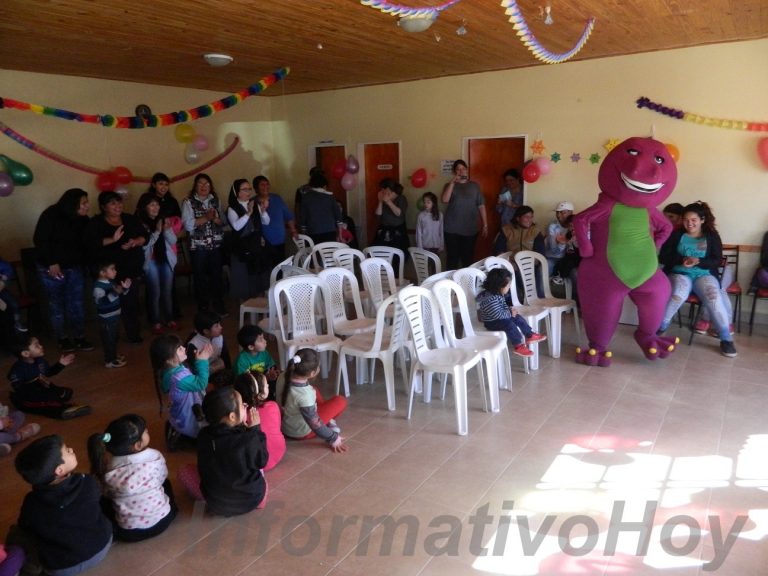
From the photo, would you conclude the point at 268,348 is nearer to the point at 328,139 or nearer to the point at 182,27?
the point at 182,27

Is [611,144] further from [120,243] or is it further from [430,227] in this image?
[120,243]

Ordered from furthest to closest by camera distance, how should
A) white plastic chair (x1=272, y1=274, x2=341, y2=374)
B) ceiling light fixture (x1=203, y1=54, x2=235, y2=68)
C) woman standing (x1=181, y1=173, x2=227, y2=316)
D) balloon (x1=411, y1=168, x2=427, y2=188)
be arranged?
balloon (x1=411, y1=168, x2=427, y2=188)
woman standing (x1=181, y1=173, x2=227, y2=316)
ceiling light fixture (x1=203, y1=54, x2=235, y2=68)
white plastic chair (x1=272, y1=274, x2=341, y2=374)

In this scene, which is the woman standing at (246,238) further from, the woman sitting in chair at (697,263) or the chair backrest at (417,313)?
the woman sitting in chair at (697,263)

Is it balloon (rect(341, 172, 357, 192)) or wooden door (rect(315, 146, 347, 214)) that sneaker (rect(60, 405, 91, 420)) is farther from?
wooden door (rect(315, 146, 347, 214))

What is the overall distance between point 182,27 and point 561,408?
12.0 ft

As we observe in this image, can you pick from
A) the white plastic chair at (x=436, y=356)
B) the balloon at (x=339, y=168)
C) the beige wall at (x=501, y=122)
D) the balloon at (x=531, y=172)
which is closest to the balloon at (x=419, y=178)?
the beige wall at (x=501, y=122)

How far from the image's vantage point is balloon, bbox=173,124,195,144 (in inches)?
274

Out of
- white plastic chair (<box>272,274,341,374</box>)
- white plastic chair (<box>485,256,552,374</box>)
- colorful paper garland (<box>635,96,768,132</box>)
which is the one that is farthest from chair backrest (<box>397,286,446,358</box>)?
colorful paper garland (<box>635,96,768,132</box>)

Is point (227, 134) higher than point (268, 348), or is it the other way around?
point (227, 134)

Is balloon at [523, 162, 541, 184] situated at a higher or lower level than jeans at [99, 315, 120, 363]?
higher

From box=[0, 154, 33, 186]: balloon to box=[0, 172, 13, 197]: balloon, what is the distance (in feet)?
0.53

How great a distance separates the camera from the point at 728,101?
515 centimetres

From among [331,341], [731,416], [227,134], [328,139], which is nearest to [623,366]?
[731,416]

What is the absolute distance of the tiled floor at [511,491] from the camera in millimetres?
2320
